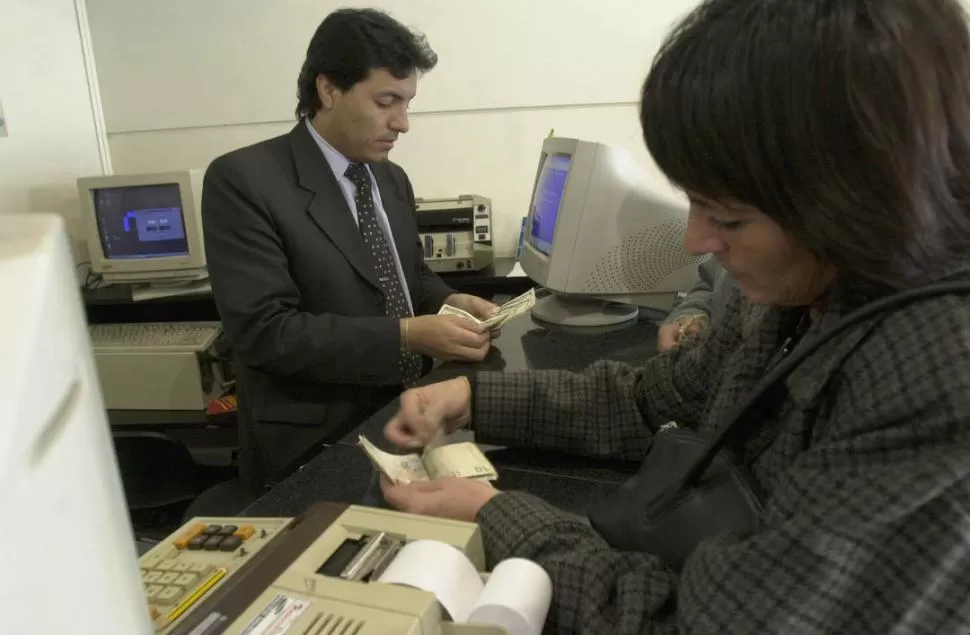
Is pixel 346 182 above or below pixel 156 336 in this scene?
above

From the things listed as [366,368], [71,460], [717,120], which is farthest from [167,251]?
[71,460]

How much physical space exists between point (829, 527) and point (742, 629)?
0.33ft

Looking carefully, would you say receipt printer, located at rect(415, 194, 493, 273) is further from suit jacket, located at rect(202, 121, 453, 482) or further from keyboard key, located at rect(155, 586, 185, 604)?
keyboard key, located at rect(155, 586, 185, 604)

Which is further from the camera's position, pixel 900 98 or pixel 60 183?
pixel 60 183

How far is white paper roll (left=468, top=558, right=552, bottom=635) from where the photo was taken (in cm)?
58

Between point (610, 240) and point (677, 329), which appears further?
point (610, 240)

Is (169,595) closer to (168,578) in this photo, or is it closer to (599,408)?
(168,578)

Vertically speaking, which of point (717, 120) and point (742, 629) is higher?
point (717, 120)

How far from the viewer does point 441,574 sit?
59 cm

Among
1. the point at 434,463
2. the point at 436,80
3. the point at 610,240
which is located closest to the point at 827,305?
the point at 434,463

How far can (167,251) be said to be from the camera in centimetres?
252

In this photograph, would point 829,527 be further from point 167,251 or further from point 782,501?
point 167,251

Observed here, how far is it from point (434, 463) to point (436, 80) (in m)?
2.16

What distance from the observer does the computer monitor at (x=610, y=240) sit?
1.79 m
